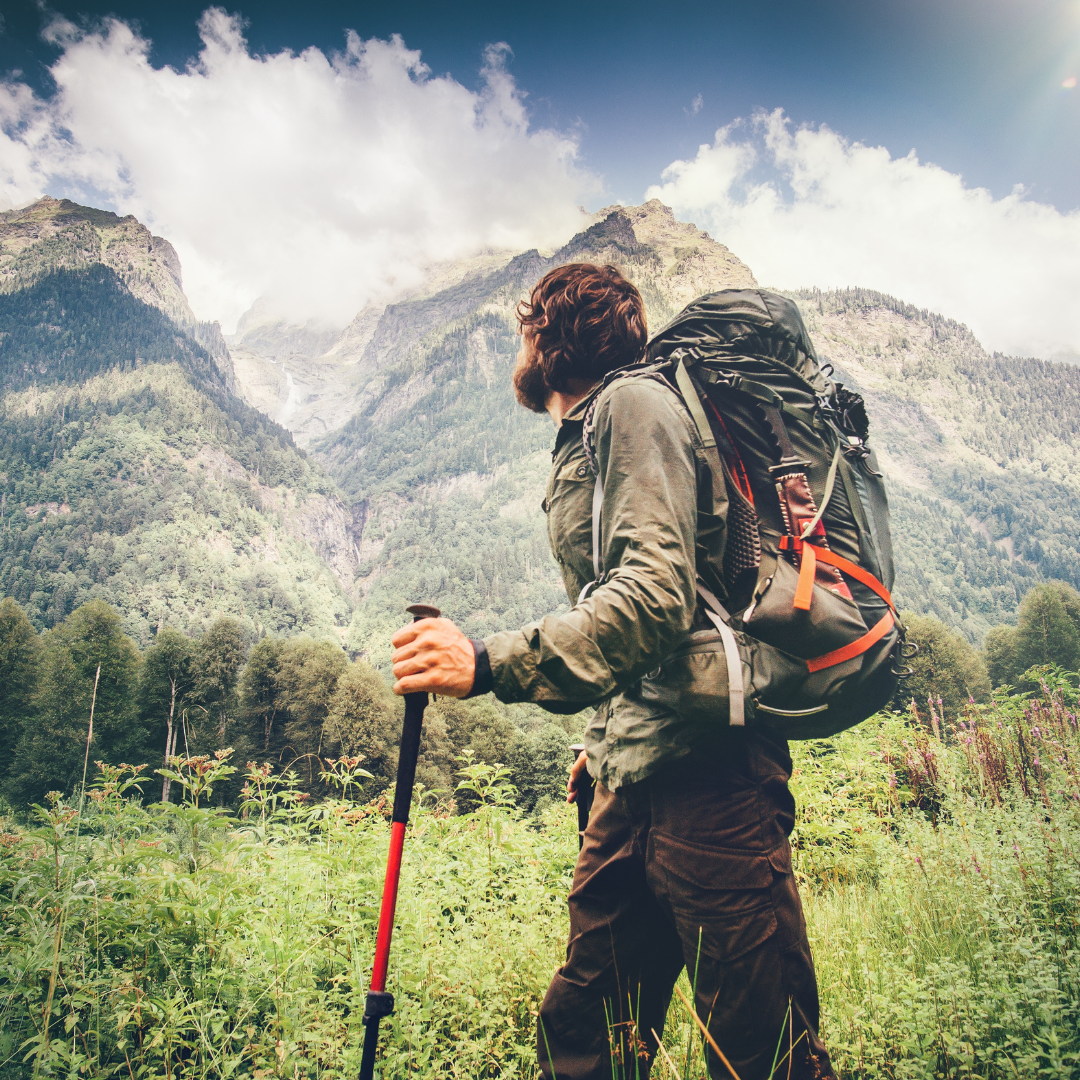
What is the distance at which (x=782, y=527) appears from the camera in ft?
4.75

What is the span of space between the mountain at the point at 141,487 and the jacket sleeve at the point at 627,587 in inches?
4491

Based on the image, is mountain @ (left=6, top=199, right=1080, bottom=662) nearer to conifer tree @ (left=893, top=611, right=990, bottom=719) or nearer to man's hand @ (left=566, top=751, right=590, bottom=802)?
conifer tree @ (left=893, top=611, right=990, bottom=719)

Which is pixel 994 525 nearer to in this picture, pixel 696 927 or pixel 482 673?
pixel 696 927

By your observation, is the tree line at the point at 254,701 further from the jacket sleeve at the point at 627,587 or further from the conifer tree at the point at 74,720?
the jacket sleeve at the point at 627,587

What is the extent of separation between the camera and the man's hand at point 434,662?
1.09m

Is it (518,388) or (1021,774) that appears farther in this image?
(1021,774)

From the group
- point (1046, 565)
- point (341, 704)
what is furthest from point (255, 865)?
point (1046, 565)

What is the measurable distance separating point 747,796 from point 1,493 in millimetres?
191544

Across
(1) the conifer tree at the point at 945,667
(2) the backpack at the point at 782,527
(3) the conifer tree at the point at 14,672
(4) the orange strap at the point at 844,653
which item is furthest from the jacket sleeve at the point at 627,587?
(3) the conifer tree at the point at 14,672

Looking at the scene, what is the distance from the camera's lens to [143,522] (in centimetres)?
13238

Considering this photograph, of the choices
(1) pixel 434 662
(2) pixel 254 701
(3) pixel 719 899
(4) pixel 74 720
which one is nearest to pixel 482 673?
(1) pixel 434 662

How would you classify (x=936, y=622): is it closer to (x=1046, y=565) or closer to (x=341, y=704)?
(x=341, y=704)

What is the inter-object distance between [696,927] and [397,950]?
5.96 feet

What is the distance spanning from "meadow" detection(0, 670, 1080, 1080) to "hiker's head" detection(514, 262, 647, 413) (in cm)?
188
